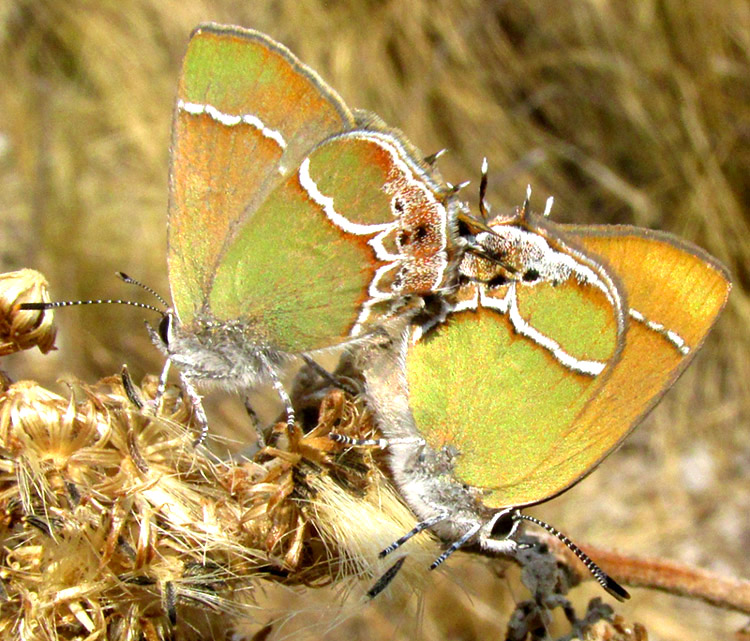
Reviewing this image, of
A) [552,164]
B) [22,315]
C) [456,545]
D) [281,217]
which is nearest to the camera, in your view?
[22,315]

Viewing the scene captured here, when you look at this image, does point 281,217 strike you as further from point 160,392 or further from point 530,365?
point 530,365

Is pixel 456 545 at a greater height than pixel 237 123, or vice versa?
pixel 237 123

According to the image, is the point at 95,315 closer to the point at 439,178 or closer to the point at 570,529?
the point at 570,529

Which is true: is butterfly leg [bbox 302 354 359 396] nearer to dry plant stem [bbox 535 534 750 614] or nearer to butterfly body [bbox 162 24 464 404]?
butterfly body [bbox 162 24 464 404]

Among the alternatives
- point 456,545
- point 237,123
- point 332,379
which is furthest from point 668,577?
point 237,123

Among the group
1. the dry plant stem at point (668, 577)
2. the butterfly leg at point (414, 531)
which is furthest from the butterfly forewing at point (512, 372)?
the dry plant stem at point (668, 577)

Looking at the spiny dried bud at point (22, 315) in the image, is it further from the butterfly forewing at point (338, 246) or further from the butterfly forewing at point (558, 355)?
the butterfly forewing at point (558, 355)

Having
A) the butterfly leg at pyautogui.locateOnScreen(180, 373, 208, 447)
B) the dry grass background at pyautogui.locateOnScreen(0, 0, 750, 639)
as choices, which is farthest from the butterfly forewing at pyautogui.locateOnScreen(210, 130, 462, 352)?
the dry grass background at pyautogui.locateOnScreen(0, 0, 750, 639)
